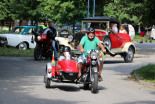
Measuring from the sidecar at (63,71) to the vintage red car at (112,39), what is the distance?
29.1ft

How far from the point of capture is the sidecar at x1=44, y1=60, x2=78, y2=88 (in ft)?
38.2

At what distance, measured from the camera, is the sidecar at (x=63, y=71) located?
Answer: 11641mm

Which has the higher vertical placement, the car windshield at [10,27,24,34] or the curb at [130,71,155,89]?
the car windshield at [10,27,24,34]

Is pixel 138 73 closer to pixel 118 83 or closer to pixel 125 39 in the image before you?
pixel 118 83

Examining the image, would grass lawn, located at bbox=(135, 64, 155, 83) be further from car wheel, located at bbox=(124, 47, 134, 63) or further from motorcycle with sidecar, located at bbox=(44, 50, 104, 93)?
car wheel, located at bbox=(124, 47, 134, 63)

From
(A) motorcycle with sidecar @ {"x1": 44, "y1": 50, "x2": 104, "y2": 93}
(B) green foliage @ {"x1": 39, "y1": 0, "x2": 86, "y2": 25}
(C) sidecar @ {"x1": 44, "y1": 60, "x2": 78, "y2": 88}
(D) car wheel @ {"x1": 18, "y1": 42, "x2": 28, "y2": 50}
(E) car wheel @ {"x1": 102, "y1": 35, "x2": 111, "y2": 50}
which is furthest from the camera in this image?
(B) green foliage @ {"x1": 39, "y1": 0, "x2": 86, "y2": 25}

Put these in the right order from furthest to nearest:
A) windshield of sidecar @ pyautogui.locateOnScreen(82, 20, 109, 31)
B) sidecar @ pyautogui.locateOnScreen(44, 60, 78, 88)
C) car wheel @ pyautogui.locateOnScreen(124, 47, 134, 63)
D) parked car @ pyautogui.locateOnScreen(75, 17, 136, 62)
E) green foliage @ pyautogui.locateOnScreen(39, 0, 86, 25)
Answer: green foliage @ pyautogui.locateOnScreen(39, 0, 86, 25) → windshield of sidecar @ pyautogui.locateOnScreen(82, 20, 109, 31) → car wheel @ pyautogui.locateOnScreen(124, 47, 134, 63) → parked car @ pyautogui.locateOnScreen(75, 17, 136, 62) → sidecar @ pyautogui.locateOnScreen(44, 60, 78, 88)

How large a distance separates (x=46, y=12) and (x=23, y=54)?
19932 mm

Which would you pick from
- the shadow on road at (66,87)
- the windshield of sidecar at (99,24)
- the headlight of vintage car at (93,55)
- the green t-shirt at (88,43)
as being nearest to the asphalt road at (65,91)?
the shadow on road at (66,87)

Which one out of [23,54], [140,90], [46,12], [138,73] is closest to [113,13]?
[46,12]

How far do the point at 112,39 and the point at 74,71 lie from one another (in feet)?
32.1

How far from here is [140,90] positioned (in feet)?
40.8

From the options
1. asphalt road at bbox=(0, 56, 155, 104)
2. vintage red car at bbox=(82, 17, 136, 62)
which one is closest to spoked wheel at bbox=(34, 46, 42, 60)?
vintage red car at bbox=(82, 17, 136, 62)

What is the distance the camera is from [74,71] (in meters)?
11.7
